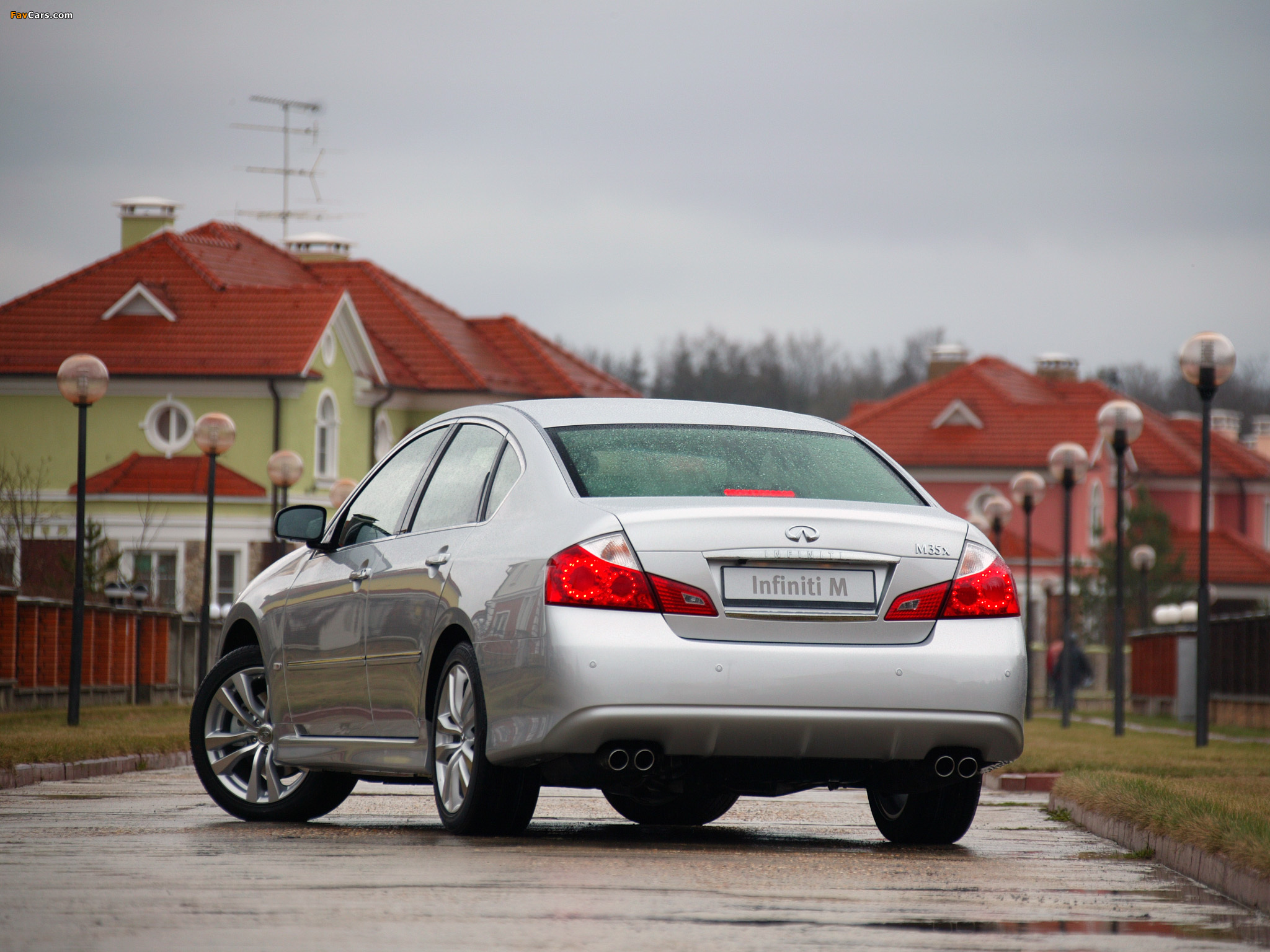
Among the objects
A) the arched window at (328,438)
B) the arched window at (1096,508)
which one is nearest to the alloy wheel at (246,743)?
the arched window at (328,438)

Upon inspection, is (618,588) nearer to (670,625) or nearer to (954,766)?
(670,625)

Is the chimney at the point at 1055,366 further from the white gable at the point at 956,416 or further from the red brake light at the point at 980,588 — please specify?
the red brake light at the point at 980,588

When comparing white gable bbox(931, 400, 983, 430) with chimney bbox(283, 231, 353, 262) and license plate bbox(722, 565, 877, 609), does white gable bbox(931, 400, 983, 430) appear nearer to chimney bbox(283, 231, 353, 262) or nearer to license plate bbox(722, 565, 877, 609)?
chimney bbox(283, 231, 353, 262)

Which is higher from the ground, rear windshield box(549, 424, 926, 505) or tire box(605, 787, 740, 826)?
rear windshield box(549, 424, 926, 505)

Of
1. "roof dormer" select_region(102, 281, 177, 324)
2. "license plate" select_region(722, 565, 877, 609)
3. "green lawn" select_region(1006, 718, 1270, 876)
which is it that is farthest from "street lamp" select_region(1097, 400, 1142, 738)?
"roof dormer" select_region(102, 281, 177, 324)

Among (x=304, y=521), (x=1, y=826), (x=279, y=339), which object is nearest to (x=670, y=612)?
(x=304, y=521)

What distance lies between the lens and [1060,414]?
70.3m

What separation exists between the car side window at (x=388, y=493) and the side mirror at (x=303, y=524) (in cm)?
10

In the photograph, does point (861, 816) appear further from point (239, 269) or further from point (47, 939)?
point (239, 269)

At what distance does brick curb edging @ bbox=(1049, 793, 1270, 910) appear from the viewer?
637cm

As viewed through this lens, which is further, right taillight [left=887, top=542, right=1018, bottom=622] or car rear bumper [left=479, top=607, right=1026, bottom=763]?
right taillight [left=887, top=542, right=1018, bottom=622]

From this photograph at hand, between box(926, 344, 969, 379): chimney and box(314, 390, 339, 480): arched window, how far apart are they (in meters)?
37.4

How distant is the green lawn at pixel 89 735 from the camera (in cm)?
1273

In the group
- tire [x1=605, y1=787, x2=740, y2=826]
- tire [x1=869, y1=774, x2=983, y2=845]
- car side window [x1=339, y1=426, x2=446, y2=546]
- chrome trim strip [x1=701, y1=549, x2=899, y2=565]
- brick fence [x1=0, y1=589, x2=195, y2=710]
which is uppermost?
car side window [x1=339, y1=426, x2=446, y2=546]
